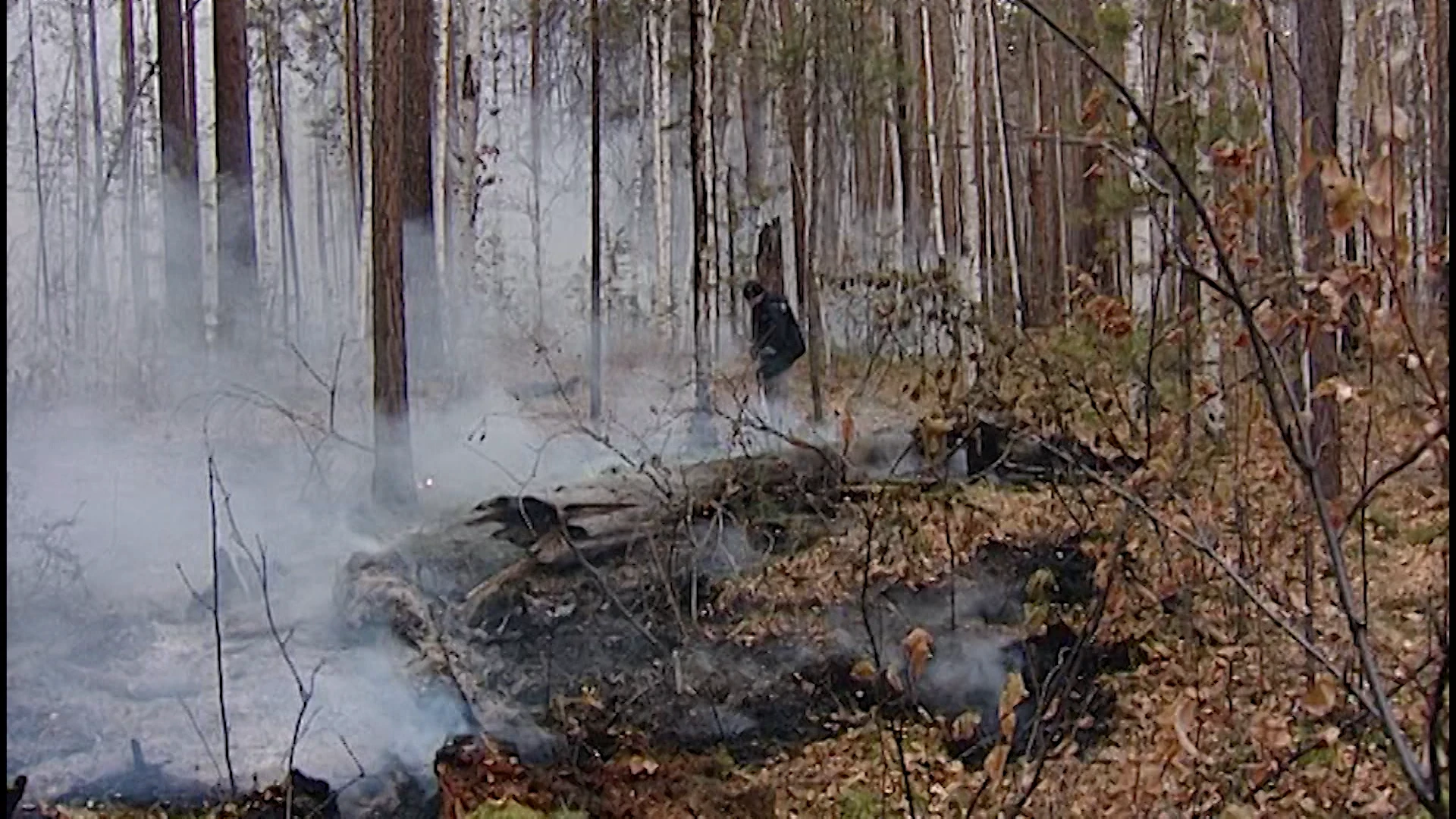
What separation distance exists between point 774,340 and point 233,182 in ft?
12.4

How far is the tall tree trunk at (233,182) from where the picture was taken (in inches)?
305

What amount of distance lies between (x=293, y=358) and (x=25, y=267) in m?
1.72

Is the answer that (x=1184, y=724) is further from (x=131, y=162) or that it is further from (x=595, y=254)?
(x=131, y=162)

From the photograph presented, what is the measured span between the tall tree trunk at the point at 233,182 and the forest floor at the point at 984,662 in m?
3.67

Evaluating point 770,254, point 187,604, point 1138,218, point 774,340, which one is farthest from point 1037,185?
point 187,604

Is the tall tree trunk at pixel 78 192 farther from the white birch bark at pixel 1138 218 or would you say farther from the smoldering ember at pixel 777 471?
the white birch bark at pixel 1138 218

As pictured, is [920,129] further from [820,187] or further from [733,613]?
[733,613]

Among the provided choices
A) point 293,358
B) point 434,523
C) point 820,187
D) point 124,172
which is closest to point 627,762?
point 434,523

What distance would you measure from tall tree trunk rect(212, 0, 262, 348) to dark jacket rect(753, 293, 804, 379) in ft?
9.34

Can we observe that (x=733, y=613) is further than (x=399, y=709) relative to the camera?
Yes

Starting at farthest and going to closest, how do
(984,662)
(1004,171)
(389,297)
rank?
(1004,171) → (389,297) → (984,662)

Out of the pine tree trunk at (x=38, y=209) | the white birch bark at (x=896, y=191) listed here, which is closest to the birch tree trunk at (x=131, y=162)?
the pine tree trunk at (x=38, y=209)

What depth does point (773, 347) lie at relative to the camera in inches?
286

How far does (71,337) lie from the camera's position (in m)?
6.84
